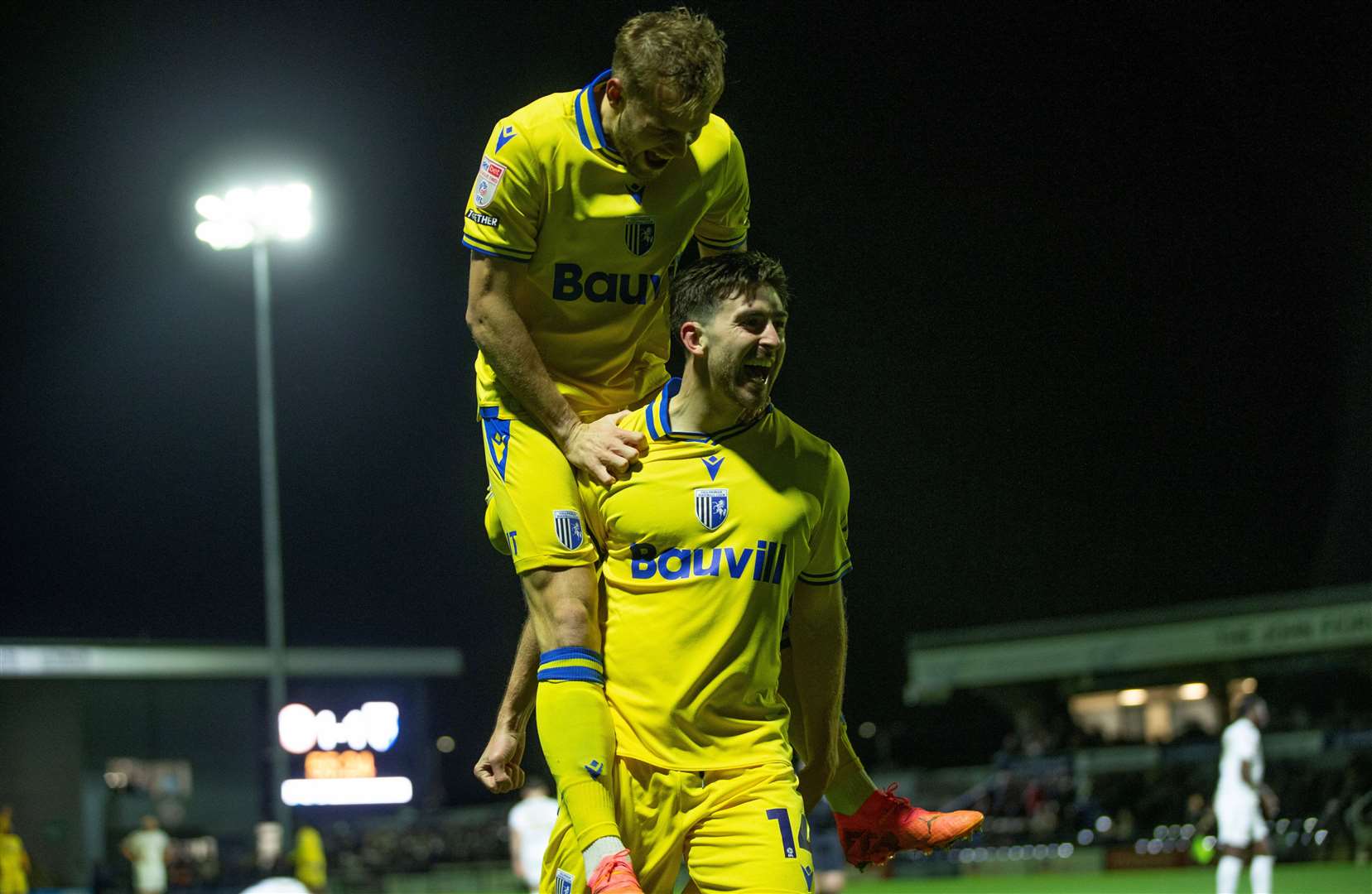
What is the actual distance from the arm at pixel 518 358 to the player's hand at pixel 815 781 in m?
1.12

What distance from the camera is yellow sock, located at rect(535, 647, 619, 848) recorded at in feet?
13.5

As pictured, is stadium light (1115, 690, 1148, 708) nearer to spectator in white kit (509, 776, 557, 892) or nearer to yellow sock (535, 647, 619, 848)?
spectator in white kit (509, 776, 557, 892)

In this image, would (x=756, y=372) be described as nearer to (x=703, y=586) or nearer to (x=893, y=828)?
(x=703, y=586)

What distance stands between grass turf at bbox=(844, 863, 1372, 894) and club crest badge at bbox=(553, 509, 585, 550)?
1341 cm

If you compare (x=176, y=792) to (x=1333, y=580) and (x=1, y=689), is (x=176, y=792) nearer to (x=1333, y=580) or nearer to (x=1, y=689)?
(x=1, y=689)

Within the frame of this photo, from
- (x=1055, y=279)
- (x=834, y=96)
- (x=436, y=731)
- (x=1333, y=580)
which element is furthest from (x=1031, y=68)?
(x=436, y=731)

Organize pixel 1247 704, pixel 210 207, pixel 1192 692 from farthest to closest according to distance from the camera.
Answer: pixel 1192 692, pixel 210 207, pixel 1247 704

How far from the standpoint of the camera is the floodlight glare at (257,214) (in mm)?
22094

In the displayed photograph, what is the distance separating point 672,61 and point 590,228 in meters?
0.62

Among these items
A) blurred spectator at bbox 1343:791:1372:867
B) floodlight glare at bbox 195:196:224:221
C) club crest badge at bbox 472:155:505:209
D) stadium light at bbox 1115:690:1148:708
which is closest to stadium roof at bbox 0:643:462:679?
floodlight glare at bbox 195:196:224:221

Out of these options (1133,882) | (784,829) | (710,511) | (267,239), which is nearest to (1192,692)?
(1133,882)

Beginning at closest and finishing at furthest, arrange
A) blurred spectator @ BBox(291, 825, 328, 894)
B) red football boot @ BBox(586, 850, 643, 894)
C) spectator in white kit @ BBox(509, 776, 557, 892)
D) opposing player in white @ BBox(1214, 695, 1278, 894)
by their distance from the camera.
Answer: red football boot @ BBox(586, 850, 643, 894)
opposing player in white @ BBox(1214, 695, 1278, 894)
spectator in white kit @ BBox(509, 776, 557, 892)
blurred spectator @ BBox(291, 825, 328, 894)

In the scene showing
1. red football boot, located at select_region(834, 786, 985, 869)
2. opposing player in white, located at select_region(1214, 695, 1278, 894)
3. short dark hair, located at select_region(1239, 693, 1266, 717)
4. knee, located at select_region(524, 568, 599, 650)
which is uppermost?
knee, located at select_region(524, 568, 599, 650)

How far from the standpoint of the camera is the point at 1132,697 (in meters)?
37.8
